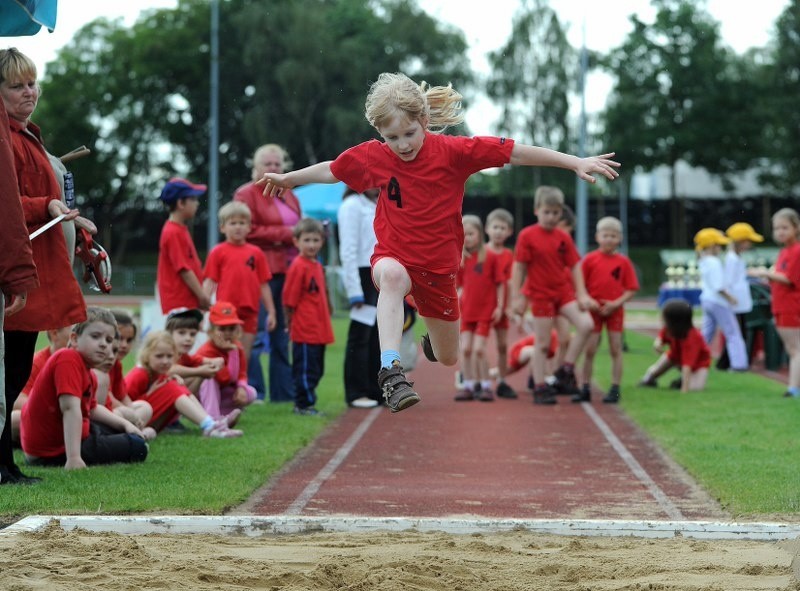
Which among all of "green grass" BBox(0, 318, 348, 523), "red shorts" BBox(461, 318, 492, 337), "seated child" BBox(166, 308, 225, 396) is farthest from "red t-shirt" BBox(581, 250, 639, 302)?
"seated child" BBox(166, 308, 225, 396)

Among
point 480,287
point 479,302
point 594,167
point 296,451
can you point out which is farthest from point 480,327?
point 594,167

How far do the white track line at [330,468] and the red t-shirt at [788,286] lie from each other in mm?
3942

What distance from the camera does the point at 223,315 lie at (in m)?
9.59

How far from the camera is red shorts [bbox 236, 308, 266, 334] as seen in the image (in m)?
10.3

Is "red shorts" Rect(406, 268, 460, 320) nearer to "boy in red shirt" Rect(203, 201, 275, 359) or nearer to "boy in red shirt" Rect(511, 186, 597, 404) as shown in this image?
"boy in red shirt" Rect(203, 201, 275, 359)

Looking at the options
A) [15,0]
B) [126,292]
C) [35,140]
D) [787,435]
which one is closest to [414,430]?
[787,435]

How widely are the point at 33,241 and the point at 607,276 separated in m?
6.70

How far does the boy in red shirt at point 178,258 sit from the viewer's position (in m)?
9.54

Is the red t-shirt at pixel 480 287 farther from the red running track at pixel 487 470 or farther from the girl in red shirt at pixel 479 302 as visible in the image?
the red running track at pixel 487 470

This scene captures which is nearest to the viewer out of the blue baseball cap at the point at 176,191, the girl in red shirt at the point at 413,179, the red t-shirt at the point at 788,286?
the girl in red shirt at the point at 413,179

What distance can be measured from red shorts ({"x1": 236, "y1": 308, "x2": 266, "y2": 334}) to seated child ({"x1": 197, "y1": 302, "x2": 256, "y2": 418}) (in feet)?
1.73

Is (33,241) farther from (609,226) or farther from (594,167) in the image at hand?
(609,226)

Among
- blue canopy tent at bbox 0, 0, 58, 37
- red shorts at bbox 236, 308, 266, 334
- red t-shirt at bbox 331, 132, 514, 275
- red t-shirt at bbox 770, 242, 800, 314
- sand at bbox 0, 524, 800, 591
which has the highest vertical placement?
blue canopy tent at bbox 0, 0, 58, 37

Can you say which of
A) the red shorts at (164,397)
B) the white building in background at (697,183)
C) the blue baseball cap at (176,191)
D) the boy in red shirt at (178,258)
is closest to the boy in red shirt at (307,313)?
the boy in red shirt at (178,258)
